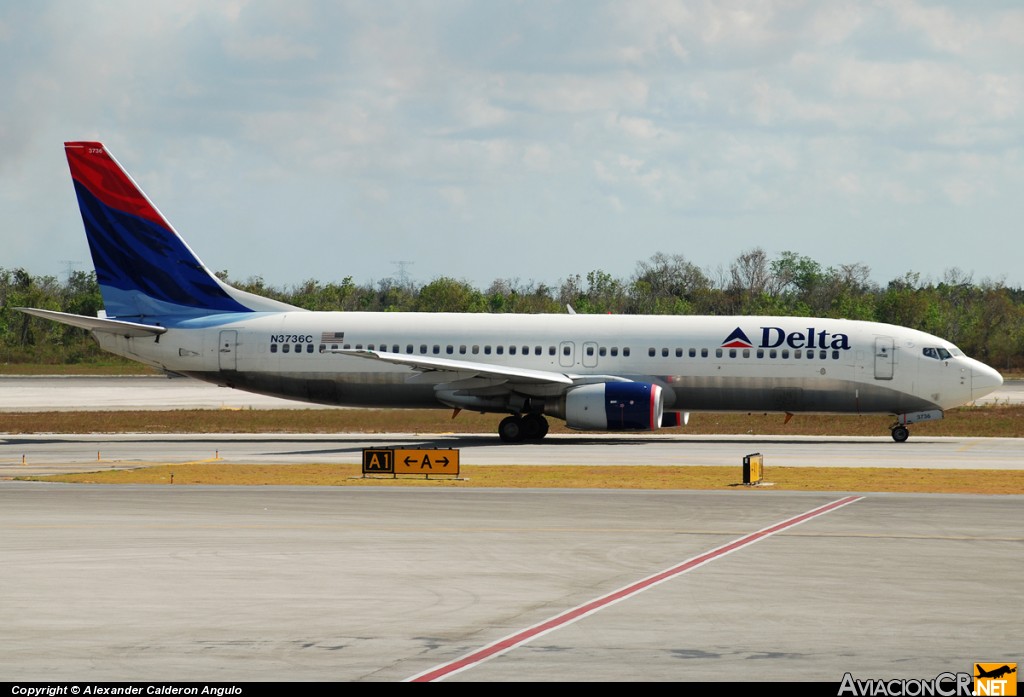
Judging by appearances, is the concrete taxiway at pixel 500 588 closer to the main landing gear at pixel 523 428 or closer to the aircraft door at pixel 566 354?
the main landing gear at pixel 523 428

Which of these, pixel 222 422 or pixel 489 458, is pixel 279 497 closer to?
pixel 489 458

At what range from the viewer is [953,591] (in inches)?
669

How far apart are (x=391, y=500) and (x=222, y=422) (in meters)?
29.9

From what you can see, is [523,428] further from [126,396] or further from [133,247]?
[126,396]

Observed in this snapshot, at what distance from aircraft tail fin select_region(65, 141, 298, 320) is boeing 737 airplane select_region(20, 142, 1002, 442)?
2.1 inches

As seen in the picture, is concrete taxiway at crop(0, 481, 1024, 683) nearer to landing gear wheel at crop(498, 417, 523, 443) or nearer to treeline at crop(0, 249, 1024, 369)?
landing gear wheel at crop(498, 417, 523, 443)

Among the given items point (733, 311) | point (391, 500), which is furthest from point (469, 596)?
point (733, 311)

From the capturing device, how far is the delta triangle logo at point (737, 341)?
45.5 m

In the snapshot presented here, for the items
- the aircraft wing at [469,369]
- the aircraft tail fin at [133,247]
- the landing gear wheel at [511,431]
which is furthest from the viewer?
the aircraft tail fin at [133,247]

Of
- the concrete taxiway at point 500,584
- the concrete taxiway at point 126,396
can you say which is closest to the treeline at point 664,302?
the concrete taxiway at point 126,396

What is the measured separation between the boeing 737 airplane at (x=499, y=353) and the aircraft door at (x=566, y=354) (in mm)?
47

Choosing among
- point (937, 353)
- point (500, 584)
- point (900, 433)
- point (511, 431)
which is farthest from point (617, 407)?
point (500, 584)

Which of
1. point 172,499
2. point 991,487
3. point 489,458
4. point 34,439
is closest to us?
point 172,499

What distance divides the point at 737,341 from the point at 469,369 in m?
9.44
